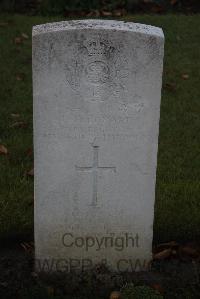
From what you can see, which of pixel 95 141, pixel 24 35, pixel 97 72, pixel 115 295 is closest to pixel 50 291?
pixel 115 295

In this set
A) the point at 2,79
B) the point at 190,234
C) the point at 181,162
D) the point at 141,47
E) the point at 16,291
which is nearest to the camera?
the point at 141,47

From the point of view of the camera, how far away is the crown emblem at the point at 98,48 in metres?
3.60

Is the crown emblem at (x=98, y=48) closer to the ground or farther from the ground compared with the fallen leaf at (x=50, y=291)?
farther from the ground

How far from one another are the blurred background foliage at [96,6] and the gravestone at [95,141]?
18.2ft

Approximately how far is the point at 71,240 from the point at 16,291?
1.38 feet

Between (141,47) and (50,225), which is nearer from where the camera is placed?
(141,47)

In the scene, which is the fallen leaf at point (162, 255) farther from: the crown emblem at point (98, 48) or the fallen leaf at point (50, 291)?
the crown emblem at point (98, 48)

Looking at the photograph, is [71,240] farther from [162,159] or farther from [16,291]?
[162,159]

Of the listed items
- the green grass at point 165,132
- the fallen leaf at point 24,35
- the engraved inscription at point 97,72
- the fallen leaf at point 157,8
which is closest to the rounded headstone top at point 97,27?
the engraved inscription at point 97,72

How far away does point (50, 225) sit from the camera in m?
3.97

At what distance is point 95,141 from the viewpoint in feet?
12.4

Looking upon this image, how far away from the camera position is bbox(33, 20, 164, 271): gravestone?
3611mm

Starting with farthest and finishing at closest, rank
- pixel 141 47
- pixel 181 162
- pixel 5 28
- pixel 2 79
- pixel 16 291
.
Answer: pixel 5 28
pixel 2 79
pixel 181 162
pixel 16 291
pixel 141 47

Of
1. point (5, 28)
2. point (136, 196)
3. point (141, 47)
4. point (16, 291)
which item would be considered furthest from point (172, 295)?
point (5, 28)
